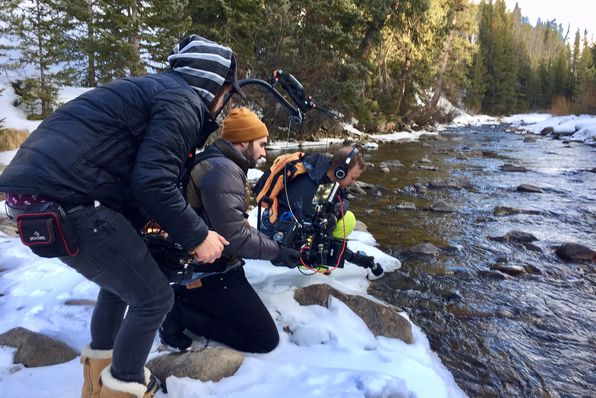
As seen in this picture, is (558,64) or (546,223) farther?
(558,64)

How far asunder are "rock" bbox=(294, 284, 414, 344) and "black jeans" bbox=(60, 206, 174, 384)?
5.60ft

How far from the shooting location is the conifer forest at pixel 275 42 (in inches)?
591

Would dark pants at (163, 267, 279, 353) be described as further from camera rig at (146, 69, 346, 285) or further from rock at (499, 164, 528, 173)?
rock at (499, 164, 528, 173)

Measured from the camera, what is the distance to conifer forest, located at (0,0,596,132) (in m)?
15.0

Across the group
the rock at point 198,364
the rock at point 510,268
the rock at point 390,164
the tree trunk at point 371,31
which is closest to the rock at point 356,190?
the rock at point 390,164

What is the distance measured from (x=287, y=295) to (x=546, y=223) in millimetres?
5814

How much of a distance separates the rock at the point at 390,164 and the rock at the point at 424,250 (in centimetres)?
701

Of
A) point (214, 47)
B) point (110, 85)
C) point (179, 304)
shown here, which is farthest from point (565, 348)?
point (110, 85)

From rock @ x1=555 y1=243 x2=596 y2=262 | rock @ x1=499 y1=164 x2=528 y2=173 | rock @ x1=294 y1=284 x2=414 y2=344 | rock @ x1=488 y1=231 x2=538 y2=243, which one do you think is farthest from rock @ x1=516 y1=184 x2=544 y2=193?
rock @ x1=294 y1=284 x2=414 y2=344

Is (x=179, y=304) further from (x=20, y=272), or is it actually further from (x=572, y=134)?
(x=572, y=134)

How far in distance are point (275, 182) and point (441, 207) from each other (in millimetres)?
5083

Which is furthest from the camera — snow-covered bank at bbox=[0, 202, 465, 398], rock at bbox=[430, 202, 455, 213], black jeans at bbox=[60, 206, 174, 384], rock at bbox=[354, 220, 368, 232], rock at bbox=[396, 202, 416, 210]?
rock at bbox=[396, 202, 416, 210]

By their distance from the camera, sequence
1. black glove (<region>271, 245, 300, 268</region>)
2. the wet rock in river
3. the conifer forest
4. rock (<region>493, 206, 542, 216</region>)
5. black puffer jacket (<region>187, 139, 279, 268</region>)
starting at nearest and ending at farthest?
black puffer jacket (<region>187, 139, 279, 268</region>) → black glove (<region>271, 245, 300, 268</region>) → the wet rock in river → rock (<region>493, 206, 542, 216</region>) → the conifer forest

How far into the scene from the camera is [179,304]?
2.75m
